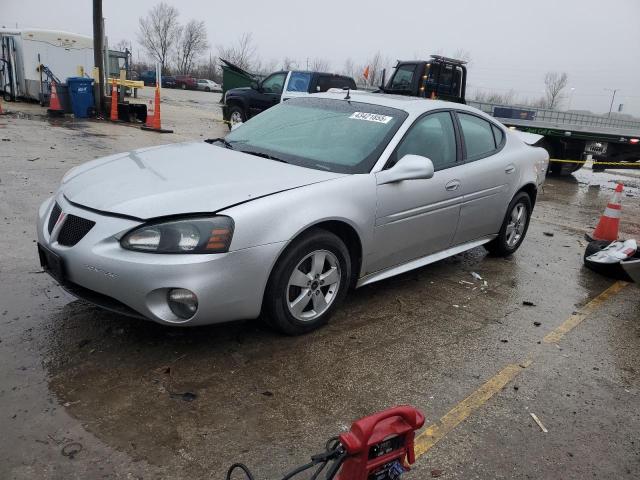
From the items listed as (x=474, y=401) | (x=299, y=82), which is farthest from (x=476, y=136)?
(x=299, y=82)

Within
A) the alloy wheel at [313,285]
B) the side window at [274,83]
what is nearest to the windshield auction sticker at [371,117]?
the alloy wheel at [313,285]

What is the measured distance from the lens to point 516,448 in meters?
2.58

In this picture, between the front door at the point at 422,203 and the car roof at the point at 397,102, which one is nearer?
the front door at the point at 422,203

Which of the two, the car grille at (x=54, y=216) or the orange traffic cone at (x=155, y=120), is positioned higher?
the car grille at (x=54, y=216)

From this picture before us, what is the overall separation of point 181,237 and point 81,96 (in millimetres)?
13967

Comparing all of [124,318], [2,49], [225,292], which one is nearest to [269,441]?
[225,292]

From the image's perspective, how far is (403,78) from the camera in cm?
1382

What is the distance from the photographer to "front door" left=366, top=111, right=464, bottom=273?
12.4 feet

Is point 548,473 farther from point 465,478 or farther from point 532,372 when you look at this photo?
point 532,372

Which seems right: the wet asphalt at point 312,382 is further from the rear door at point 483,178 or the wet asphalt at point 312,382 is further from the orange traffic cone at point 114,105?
the orange traffic cone at point 114,105

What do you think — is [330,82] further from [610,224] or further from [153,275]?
[153,275]

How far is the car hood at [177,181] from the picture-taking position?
9.65ft

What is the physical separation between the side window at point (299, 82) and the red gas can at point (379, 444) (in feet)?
44.3

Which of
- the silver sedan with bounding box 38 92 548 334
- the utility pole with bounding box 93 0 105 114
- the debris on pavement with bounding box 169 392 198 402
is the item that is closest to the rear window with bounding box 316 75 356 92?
the utility pole with bounding box 93 0 105 114
